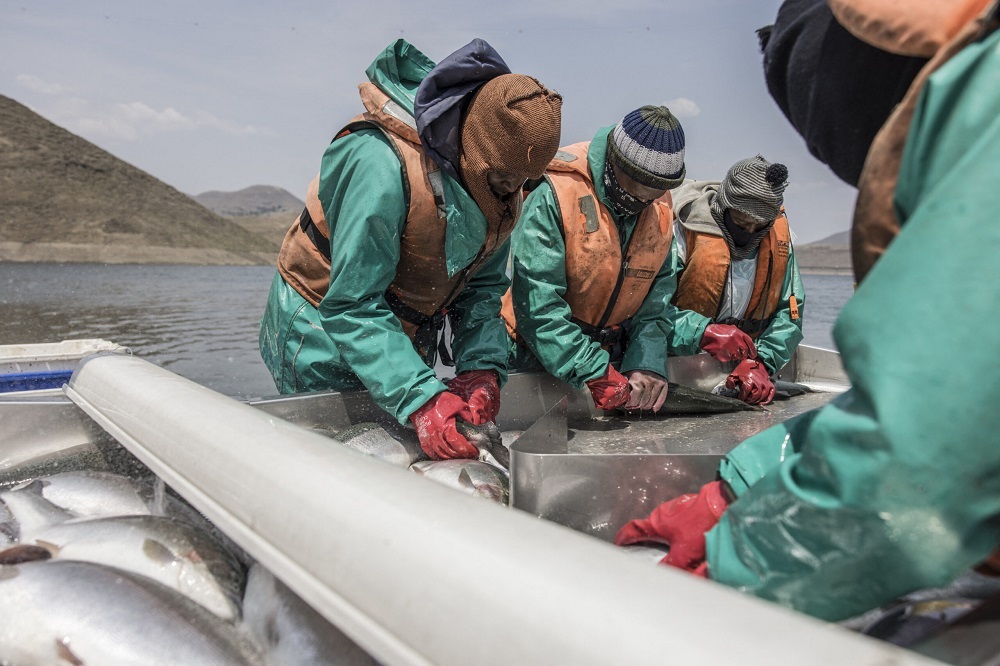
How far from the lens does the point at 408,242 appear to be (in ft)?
8.98

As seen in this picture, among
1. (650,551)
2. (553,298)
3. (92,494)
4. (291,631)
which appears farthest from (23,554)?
(553,298)

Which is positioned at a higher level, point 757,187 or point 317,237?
point 757,187

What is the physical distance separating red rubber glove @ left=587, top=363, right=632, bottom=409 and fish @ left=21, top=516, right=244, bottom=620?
194cm

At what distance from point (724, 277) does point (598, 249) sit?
1.42 m

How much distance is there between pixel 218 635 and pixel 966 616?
62.7 inches

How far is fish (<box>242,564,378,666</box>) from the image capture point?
5.00 ft

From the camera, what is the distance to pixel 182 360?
12.8 m

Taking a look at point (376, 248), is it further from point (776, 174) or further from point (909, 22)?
point (776, 174)

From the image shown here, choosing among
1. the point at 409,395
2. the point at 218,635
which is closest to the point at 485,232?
the point at 409,395

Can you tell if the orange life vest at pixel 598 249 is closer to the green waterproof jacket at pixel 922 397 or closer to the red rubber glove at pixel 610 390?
the red rubber glove at pixel 610 390

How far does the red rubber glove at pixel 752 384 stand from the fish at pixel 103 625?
3301 mm

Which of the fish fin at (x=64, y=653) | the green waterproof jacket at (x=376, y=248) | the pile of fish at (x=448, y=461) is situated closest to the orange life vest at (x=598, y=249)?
the green waterproof jacket at (x=376, y=248)

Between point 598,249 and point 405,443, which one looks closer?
point 405,443

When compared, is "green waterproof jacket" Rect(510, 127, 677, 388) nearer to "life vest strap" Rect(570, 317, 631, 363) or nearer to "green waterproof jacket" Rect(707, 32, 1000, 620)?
"life vest strap" Rect(570, 317, 631, 363)
